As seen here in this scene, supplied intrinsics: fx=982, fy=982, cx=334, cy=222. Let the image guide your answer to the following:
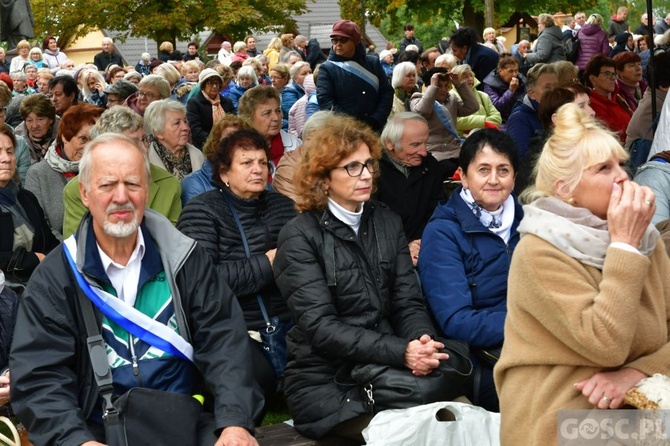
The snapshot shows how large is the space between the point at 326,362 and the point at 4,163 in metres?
2.73

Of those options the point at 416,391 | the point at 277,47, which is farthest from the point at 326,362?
the point at 277,47

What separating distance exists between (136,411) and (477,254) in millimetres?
2013

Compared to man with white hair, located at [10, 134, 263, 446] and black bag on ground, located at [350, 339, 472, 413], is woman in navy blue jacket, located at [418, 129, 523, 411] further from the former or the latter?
man with white hair, located at [10, 134, 263, 446]

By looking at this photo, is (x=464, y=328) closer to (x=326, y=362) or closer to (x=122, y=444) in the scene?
(x=326, y=362)

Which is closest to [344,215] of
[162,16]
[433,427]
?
[433,427]

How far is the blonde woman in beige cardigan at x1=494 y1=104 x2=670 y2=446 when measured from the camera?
311 centimetres

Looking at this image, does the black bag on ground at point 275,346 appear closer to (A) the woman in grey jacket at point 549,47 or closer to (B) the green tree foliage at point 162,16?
(A) the woman in grey jacket at point 549,47

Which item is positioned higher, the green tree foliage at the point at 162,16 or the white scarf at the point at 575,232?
the white scarf at the point at 575,232

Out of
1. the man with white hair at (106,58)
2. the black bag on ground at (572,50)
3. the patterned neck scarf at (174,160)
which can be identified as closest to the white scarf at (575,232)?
the patterned neck scarf at (174,160)

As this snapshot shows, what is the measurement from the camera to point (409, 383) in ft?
14.5

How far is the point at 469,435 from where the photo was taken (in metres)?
4.26

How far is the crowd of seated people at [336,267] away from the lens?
3.24m

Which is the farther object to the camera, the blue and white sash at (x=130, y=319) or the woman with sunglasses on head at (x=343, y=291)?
the woman with sunglasses on head at (x=343, y=291)

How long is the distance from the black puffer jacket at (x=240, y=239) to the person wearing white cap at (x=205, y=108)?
4757 millimetres
